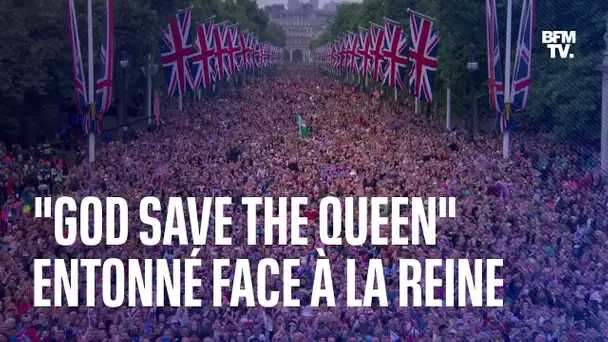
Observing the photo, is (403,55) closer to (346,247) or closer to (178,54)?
(178,54)

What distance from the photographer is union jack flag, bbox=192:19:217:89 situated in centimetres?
5722

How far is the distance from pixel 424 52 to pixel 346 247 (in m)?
23.7

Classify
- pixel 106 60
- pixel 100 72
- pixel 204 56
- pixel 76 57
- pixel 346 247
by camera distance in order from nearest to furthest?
pixel 346 247
pixel 76 57
pixel 106 60
pixel 100 72
pixel 204 56

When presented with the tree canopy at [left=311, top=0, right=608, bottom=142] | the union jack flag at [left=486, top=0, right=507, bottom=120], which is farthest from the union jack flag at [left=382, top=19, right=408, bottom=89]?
the union jack flag at [left=486, top=0, right=507, bottom=120]

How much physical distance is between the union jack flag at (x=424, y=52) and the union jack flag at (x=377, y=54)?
1269 cm

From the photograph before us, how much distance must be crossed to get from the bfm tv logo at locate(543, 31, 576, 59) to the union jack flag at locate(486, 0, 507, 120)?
6573mm

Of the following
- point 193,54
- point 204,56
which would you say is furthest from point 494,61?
point 204,56

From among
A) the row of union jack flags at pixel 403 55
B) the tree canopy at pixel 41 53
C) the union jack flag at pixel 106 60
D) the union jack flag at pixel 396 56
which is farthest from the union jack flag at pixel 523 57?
the tree canopy at pixel 41 53

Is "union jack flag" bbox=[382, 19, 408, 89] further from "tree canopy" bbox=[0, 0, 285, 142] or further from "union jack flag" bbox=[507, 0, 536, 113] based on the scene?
"union jack flag" bbox=[507, 0, 536, 113]

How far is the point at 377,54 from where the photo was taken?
211 ft

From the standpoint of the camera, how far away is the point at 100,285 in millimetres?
19516

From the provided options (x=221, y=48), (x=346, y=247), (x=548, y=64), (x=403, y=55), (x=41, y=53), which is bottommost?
(x=346, y=247)

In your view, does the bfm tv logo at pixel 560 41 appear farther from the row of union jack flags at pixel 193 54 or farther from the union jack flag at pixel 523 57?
the row of union jack flags at pixel 193 54

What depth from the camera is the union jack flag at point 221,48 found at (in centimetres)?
6575
